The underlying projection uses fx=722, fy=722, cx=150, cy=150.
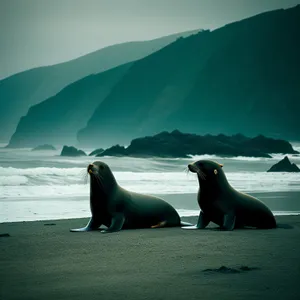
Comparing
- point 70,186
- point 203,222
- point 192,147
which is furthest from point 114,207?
point 192,147

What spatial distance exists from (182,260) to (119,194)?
3496 millimetres

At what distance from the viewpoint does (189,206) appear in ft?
55.8

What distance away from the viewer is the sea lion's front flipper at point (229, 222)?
35.9 ft

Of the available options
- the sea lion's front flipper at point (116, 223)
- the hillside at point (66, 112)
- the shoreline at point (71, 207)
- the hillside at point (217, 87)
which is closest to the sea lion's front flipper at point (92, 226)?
the sea lion's front flipper at point (116, 223)

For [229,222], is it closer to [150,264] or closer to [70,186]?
[150,264]

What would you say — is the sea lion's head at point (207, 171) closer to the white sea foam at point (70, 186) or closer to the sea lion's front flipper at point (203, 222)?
the sea lion's front flipper at point (203, 222)

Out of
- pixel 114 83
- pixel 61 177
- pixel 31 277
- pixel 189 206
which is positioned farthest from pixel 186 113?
pixel 31 277

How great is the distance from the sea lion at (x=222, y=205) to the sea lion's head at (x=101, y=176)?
4.23 ft

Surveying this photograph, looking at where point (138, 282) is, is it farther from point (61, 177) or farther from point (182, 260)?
point (61, 177)

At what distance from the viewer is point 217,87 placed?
573ft

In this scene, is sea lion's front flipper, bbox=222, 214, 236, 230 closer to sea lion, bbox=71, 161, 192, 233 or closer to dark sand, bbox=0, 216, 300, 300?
dark sand, bbox=0, 216, 300, 300

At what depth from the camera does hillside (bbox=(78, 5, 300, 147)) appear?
517ft

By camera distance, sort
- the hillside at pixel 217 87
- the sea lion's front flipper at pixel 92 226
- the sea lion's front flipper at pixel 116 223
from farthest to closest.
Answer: the hillside at pixel 217 87
the sea lion's front flipper at pixel 92 226
the sea lion's front flipper at pixel 116 223

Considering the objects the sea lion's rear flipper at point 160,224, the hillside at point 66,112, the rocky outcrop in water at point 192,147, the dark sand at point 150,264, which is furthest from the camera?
the hillside at point 66,112
